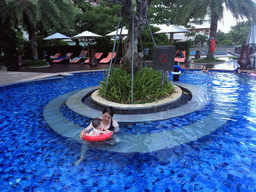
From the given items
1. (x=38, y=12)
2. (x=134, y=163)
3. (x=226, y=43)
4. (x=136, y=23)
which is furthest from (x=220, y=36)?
(x=134, y=163)

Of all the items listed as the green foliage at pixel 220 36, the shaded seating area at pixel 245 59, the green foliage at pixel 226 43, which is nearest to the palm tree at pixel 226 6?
the shaded seating area at pixel 245 59

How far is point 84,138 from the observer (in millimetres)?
4035

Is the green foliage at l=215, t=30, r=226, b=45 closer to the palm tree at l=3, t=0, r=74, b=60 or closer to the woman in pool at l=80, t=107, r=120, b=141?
the palm tree at l=3, t=0, r=74, b=60

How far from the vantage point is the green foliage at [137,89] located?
20.2ft

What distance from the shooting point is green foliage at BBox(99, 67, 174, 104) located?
6149mm

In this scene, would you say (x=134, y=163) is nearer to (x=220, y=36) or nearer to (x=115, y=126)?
(x=115, y=126)

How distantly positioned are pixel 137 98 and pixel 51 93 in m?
4.75

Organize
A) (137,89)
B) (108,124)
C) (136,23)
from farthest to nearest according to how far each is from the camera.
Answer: (136,23) < (137,89) < (108,124)

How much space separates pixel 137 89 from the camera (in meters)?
6.28

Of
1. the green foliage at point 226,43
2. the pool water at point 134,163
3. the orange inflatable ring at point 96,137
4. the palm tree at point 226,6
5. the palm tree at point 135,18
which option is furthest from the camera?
the green foliage at point 226,43

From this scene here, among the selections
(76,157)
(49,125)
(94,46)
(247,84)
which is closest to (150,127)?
(76,157)

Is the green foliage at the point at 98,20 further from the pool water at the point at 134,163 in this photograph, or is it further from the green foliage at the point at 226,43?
the green foliage at the point at 226,43

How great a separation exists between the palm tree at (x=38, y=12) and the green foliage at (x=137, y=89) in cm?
1153

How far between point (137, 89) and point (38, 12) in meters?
13.7
